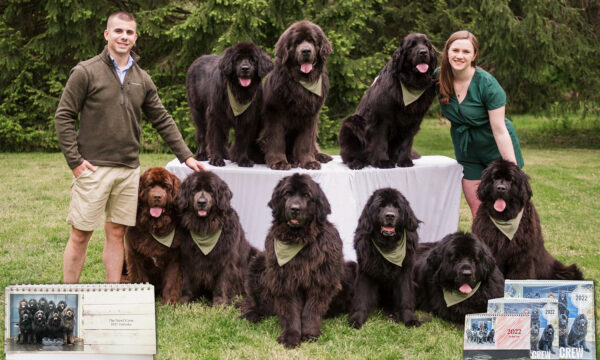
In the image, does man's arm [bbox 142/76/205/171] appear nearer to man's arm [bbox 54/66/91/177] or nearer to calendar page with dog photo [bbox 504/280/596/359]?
man's arm [bbox 54/66/91/177]

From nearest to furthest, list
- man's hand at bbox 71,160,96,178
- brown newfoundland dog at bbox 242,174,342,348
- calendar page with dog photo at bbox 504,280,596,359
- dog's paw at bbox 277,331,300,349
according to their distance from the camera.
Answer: calendar page with dog photo at bbox 504,280,596,359 < dog's paw at bbox 277,331,300,349 < brown newfoundland dog at bbox 242,174,342,348 < man's hand at bbox 71,160,96,178

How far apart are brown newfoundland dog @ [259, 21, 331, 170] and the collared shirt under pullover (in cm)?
119

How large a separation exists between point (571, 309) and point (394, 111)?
7.37 feet

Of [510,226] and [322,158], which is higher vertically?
[322,158]

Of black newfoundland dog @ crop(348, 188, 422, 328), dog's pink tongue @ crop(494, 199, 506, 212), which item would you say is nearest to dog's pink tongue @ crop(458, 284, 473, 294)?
black newfoundland dog @ crop(348, 188, 422, 328)

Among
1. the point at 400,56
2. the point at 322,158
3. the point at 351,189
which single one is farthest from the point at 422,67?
the point at 322,158

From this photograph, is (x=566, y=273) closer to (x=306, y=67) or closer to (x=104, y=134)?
(x=306, y=67)

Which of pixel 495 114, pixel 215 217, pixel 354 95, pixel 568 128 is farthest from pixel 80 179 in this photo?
pixel 568 128

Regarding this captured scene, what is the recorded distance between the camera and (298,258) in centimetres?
398

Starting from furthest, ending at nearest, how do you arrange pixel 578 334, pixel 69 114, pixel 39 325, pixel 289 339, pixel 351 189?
pixel 351 189, pixel 69 114, pixel 289 339, pixel 578 334, pixel 39 325

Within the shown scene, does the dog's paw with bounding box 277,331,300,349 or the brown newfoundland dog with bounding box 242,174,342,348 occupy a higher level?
the brown newfoundland dog with bounding box 242,174,342,348

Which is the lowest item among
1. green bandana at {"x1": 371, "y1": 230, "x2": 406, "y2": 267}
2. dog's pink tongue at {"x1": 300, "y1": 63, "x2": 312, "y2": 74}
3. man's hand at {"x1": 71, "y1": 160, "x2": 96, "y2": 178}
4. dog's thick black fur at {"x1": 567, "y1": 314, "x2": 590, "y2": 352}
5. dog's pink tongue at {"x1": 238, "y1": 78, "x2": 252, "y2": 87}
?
dog's thick black fur at {"x1": 567, "y1": 314, "x2": 590, "y2": 352}

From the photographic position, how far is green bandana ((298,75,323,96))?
4.82m

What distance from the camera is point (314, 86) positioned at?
485 cm
